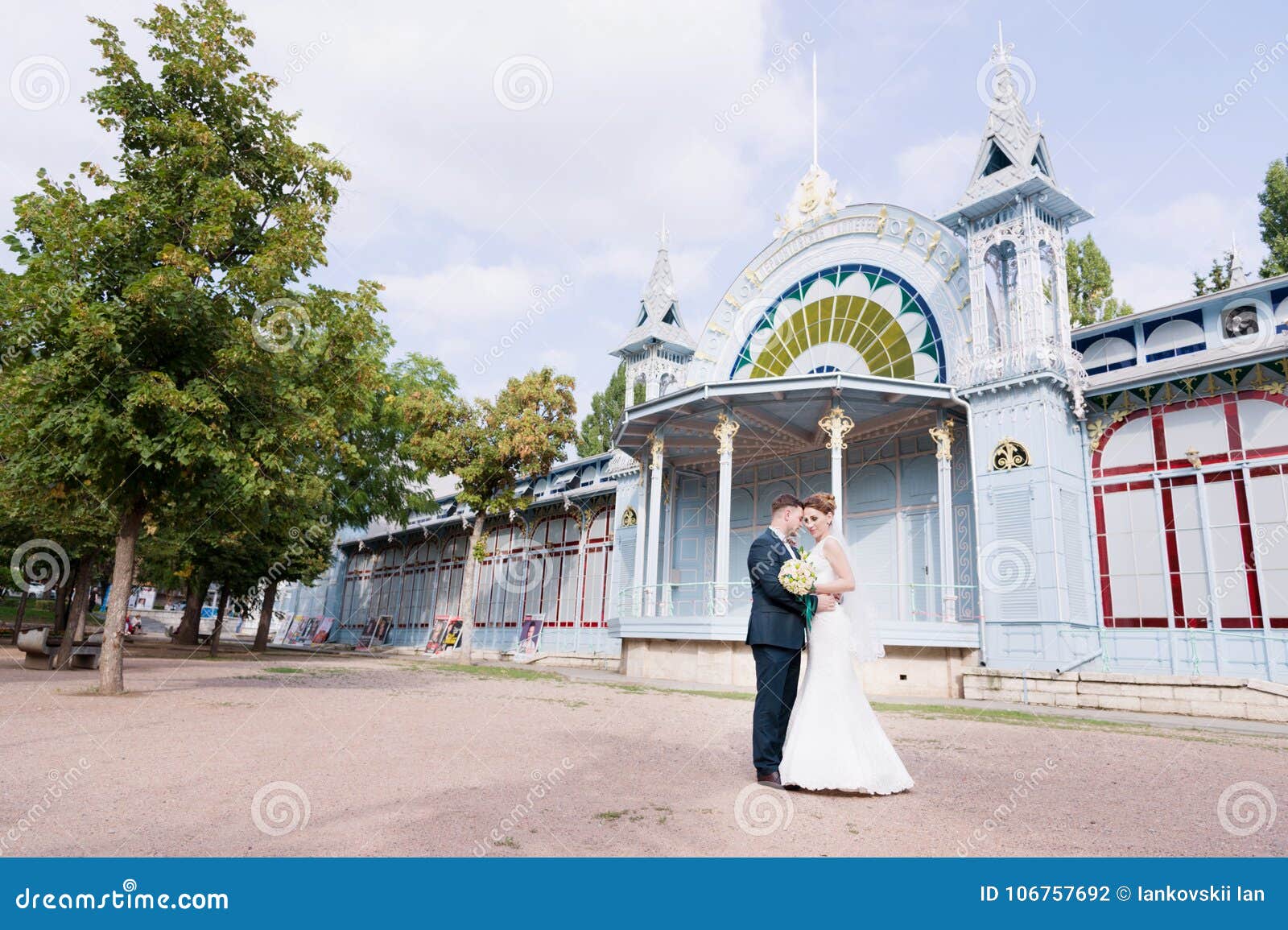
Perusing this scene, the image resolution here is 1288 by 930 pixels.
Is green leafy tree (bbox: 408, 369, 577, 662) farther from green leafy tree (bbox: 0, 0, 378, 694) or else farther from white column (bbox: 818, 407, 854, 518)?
green leafy tree (bbox: 0, 0, 378, 694)

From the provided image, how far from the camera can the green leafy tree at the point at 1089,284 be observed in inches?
986

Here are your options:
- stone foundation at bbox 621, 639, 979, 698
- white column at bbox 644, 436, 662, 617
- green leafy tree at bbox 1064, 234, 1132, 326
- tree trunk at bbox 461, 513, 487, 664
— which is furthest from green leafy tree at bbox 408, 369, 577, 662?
green leafy tree at bbox 1064, 234, 1132, 326

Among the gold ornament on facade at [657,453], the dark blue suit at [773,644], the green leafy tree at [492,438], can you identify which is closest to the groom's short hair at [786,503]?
the dark blue suit at [773,644]

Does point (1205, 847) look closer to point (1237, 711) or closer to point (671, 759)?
point (671, 759)

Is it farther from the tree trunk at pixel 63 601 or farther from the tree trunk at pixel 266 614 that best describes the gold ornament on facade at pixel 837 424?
the tree trunk at pixel 63 601

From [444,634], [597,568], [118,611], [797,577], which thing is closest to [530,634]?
[597,568]

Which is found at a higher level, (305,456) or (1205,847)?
(305,456)

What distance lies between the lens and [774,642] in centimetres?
529

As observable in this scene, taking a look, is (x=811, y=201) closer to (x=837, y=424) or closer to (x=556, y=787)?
(x=837, y=424)

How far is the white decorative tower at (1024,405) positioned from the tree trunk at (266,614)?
19.4 m

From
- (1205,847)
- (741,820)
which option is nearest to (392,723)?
(741,820)

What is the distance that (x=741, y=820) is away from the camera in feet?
13.9
